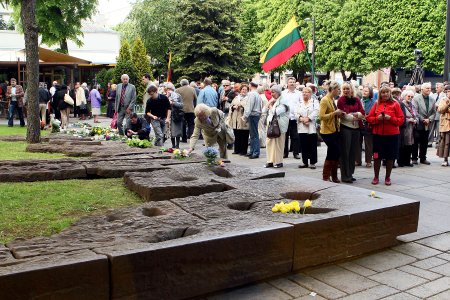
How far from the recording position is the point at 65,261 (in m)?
3.69

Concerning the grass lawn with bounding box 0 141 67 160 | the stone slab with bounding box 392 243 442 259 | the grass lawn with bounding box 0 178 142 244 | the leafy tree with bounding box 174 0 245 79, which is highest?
the leafy tree with bounding box 174 0 245 79

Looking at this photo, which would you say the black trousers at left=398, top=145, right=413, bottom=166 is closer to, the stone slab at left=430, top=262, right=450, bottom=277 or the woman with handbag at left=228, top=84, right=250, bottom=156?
the woman with handbag at left=228, top=84, right=250, bottom=156

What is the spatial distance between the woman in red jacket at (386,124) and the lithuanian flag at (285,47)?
7045 mm

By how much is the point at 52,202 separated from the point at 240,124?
7.94 meters

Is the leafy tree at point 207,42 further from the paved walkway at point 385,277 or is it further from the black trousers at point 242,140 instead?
the paved walkway at point 385,277

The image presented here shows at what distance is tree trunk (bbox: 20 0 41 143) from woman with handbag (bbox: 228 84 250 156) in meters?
5.12

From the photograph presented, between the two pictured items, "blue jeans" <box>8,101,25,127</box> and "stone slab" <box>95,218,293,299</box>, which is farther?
"blue jeans" <box>8,101,25,127</box>

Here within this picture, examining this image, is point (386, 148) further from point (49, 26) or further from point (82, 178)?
Result: point (49, 26)

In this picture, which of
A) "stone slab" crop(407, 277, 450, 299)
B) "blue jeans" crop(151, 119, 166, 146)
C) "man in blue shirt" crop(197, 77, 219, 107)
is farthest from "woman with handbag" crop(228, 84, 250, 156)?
"stone slab" crop(407, 277, 450, 299)

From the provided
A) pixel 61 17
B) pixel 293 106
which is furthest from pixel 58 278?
pixel 61 17

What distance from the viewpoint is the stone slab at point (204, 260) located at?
3.91 metres

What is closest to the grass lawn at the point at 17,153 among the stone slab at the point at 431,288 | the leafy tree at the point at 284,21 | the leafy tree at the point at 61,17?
the stone slab at the point at 431,288

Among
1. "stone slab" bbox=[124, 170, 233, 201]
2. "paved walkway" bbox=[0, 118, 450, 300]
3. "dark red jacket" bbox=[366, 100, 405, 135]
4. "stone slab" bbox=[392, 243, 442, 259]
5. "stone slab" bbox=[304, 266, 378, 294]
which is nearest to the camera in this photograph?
"paved walkway" bbox=[0, 118, 450, 300]

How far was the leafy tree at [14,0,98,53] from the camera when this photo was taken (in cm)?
3253
